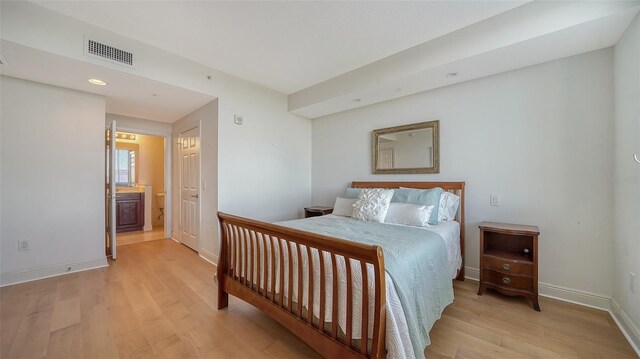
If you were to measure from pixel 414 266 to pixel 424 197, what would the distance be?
1.34m

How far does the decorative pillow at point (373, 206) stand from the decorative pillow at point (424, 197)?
0.53 feet

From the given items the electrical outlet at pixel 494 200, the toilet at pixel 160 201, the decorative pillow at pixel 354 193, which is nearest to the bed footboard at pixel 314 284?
the decorative pillow at pixel 354 193

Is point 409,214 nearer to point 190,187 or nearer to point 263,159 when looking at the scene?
point 263,159

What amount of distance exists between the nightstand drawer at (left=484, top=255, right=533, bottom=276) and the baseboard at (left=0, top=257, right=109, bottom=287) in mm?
4538

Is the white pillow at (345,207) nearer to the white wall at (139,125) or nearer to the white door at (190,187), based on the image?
the white door at (190,187)

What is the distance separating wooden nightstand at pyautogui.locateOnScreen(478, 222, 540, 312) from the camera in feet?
7.17

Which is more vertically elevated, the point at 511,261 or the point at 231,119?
the point at 231,119

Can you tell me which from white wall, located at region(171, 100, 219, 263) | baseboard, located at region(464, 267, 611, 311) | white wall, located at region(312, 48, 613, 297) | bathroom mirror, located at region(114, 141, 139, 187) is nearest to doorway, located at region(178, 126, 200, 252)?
white wall, located at region(171, 100, 219, 263)

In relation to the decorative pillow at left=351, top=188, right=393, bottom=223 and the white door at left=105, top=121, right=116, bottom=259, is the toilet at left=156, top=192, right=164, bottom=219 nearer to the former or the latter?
the white door at left=105, top=121, right=116, bottom=259

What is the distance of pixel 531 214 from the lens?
248 centimetres

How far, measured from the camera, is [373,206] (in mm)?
2789

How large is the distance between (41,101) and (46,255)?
179 centimetres

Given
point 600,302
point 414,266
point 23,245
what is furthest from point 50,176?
point 600,302

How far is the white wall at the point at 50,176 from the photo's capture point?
8.76ft
